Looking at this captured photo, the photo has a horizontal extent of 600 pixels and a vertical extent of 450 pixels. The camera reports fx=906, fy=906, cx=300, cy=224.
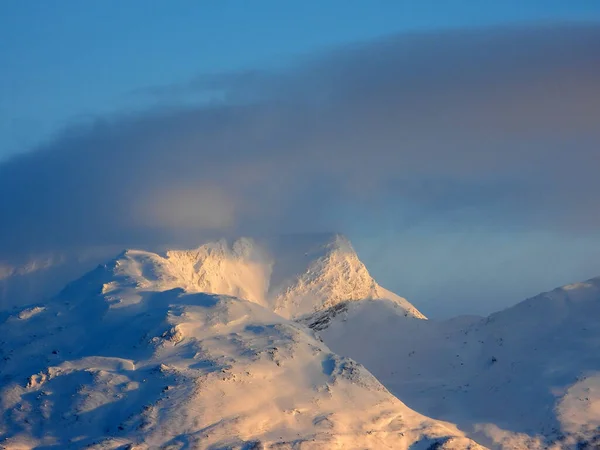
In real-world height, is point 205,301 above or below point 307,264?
below

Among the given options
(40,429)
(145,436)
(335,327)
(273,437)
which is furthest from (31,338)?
(335,327)

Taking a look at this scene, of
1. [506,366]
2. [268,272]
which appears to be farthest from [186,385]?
[268,272]

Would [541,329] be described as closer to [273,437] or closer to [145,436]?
[273,437]

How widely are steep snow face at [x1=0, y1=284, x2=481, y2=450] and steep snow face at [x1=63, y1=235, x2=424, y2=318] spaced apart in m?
10.4

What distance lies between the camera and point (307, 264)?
16950cm

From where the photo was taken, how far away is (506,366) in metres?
129

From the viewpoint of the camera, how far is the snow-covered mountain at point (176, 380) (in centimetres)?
10231

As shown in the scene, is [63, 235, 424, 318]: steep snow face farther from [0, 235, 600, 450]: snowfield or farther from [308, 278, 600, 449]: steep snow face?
[308, 278, 600, 449]: steep snow face

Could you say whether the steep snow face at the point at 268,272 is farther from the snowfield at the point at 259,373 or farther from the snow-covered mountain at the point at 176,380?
the snow-covered mountain at the point at 176,380

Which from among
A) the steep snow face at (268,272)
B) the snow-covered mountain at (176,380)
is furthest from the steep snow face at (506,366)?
the steep snow face at (268,272)

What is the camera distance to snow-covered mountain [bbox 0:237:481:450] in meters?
102

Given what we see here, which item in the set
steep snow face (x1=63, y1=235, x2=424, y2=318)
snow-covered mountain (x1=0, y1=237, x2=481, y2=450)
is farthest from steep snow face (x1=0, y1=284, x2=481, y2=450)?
steep snow face (x1=63, y1=235, x2=424, y2=318)

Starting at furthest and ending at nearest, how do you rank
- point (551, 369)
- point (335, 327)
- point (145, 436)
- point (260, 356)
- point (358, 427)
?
point (335, 327)
point (551, 369)
point (260, 356)
point (358, 427)
point (145, 436)

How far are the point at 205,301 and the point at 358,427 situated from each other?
3029cm
